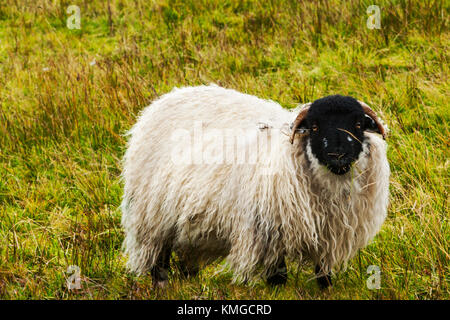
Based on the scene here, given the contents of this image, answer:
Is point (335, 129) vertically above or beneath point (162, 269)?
above

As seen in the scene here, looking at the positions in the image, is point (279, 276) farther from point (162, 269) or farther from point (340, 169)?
point (162, 269)

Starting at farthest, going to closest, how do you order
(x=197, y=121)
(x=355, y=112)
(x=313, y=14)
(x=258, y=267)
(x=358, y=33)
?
(x=313, y=14) → (x=358, y=33) → (x=197, y=121) → (x=258, y=267) → (x=355, y=112)

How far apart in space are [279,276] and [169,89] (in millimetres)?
2693

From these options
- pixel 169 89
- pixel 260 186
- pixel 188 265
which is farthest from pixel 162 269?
pixel 169 89

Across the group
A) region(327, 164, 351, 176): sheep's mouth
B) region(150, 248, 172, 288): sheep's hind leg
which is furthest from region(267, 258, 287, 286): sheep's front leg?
region(150, 248, 172, 288): sheep's hind leg

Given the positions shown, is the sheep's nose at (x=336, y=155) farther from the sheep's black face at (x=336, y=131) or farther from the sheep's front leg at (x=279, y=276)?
the sheep's front leg at (x=279, y=276)

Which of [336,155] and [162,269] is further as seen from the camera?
[162,269]

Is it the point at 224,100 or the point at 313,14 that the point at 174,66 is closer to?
the point at 313,14

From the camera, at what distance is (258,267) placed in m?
2.88

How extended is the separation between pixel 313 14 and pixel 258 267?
11.9 feet

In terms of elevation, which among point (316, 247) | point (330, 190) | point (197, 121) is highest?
point (197, 121)

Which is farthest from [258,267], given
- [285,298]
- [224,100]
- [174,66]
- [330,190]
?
[174,66]

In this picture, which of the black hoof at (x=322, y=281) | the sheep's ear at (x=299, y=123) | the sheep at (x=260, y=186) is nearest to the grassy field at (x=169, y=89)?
the black hoof at (x=322, y=281)

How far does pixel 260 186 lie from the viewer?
2.86 metres
